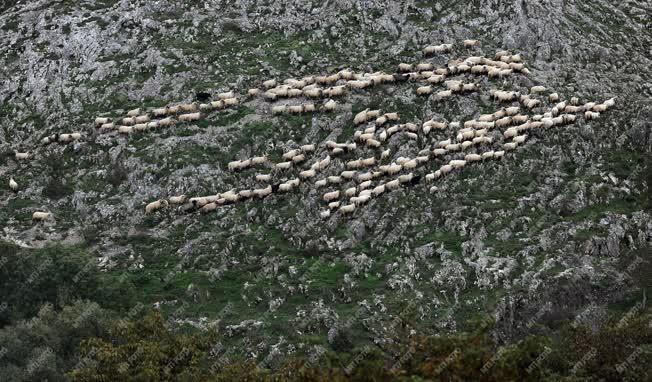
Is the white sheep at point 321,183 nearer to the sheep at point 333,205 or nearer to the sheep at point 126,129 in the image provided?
the sheep at point 333,205

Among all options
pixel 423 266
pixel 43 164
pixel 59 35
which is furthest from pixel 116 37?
pixel 423 266

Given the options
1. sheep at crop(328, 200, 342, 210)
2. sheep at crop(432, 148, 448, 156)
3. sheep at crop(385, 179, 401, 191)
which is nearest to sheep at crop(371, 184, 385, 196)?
sheep at crop(385, 179, 401, 191)

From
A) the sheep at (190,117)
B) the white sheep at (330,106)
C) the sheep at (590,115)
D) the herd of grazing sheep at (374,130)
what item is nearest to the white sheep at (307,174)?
the herd of grazing sheep at (374,130)

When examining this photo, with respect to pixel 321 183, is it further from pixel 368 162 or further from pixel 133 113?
pixel 133 113

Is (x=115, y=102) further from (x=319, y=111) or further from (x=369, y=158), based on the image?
(x=369, y=158)

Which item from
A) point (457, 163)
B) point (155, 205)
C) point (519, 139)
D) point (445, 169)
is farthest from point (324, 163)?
point (519, 139)

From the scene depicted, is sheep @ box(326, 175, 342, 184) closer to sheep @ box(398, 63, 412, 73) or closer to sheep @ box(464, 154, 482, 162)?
sheep @ box(464, 154, 482, 162)
